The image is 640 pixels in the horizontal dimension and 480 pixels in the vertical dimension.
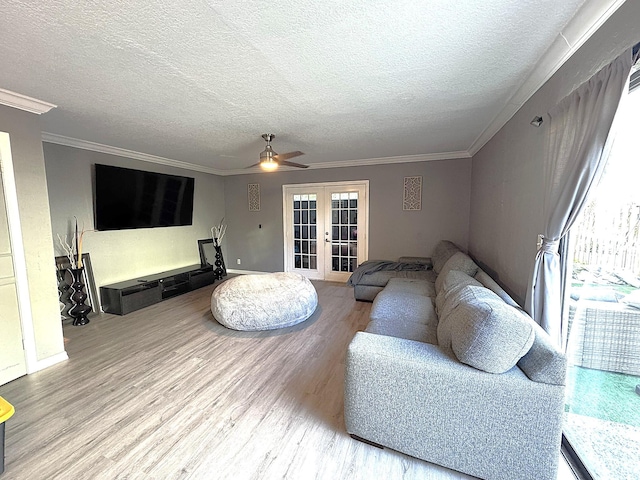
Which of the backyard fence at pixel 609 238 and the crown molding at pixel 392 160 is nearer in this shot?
the backyard fence at pixel 609 238

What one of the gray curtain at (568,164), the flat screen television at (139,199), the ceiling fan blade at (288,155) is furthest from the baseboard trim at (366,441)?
the flat screen television at (139,199)

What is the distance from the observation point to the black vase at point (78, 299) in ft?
11.6

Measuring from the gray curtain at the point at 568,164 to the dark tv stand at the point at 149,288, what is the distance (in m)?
4.72

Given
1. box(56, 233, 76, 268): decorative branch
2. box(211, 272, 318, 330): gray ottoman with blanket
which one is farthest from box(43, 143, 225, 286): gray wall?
box(211, 272, 318, 330): gray ottoman with blanket

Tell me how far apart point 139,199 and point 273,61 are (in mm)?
3780

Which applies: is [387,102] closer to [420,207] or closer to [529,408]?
[529,408]

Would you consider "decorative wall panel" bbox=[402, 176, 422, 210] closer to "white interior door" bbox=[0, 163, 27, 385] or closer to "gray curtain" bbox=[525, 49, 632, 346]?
"gray curtain" bbox=[525, 49, 632, 346]

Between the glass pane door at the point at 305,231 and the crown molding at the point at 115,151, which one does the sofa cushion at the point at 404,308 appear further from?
the crown molding at the point at 115,151

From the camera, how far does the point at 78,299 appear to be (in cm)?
355

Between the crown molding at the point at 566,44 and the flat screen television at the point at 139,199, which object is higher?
the crown molding at the point at 566,44

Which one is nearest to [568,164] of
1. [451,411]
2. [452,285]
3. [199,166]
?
[452,285]

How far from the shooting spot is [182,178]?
16.9 feet

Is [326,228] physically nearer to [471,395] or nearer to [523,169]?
[523,169]

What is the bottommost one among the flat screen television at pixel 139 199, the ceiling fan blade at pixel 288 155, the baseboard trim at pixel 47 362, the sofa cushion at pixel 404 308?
the baseboard trim at pixel 47 362
